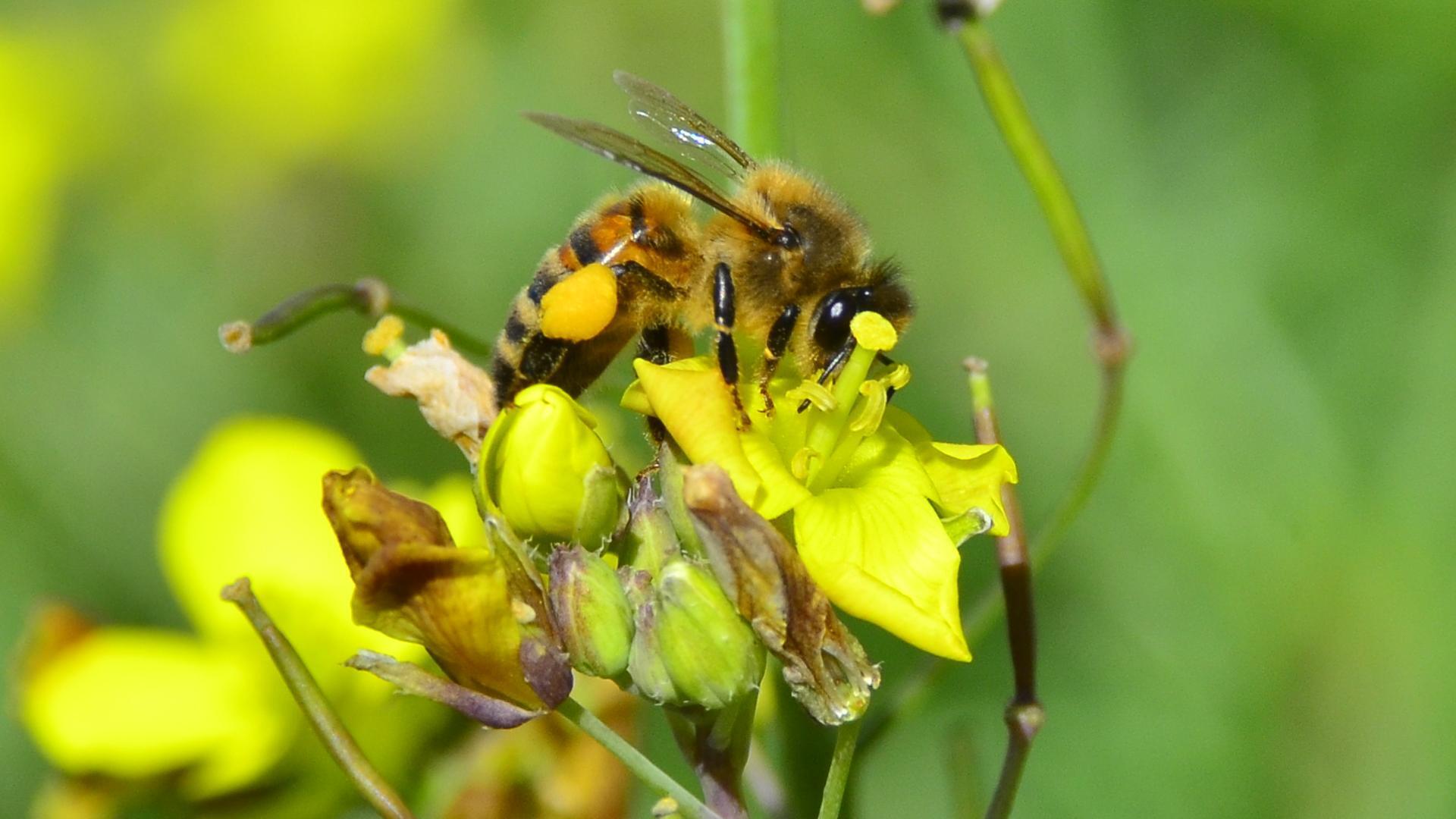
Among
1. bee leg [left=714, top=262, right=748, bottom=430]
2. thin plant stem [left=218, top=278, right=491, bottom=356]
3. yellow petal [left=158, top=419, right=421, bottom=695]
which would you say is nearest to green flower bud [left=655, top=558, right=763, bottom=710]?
bee leg [left=714, top=262, right=748, bottom=430]

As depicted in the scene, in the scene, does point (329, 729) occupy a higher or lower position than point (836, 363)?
lower

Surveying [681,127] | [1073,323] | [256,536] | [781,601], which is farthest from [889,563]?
[1073,323]

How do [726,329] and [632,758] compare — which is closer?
[632,758]

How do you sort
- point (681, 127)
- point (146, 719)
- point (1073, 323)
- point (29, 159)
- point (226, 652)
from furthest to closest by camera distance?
point (29, 159) → point (1073, 323) → point (226, 652) → point (146, 719) → point (681, 127)

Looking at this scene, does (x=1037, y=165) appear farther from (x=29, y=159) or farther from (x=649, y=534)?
(x=29, y=159)

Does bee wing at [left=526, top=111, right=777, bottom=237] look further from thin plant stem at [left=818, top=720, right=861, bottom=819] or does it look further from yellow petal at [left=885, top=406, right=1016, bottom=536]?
thin plant stem at [left=818, top=720, right=861, bottom=819]

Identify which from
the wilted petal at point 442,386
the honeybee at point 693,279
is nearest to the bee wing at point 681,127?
the honeybee at point 693,279

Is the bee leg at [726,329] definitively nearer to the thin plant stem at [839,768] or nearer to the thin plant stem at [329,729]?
the thin plant stem at [839,768]
